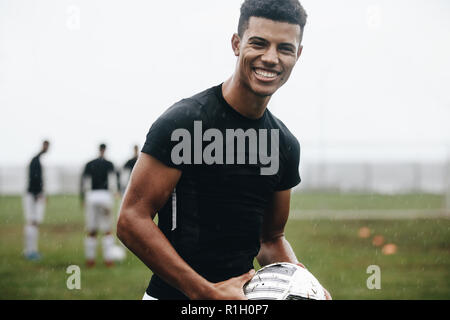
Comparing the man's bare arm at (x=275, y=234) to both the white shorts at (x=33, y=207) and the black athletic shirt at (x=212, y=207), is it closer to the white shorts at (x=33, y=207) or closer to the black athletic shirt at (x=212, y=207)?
the black athletic shirt at (x=212, y=207)

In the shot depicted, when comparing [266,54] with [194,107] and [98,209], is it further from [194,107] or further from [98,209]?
[98,209]

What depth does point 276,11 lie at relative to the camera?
269 centimetres

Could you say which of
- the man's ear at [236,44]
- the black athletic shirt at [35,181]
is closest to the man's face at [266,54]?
the man's ear at [236,44]

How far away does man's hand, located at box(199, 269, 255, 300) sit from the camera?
8.08 feet

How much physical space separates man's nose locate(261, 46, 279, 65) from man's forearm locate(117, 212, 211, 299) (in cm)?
92

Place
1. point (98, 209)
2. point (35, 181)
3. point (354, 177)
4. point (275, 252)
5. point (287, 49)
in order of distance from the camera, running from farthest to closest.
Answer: point (354, 177) → point (35, 181) → point (98, 209) → point (275, 252) → point (287, 49)

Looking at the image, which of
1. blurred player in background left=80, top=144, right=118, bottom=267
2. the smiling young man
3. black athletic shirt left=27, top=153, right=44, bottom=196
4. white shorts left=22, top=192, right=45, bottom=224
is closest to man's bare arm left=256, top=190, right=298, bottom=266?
the smiling young man

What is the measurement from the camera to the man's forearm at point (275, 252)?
10.3 ft

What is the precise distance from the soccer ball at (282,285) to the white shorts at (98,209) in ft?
21.2

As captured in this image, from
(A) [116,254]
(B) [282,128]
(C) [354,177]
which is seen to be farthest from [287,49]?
(C) [354,177]

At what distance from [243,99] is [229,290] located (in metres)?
0.92

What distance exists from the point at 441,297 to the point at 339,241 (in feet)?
19.9
